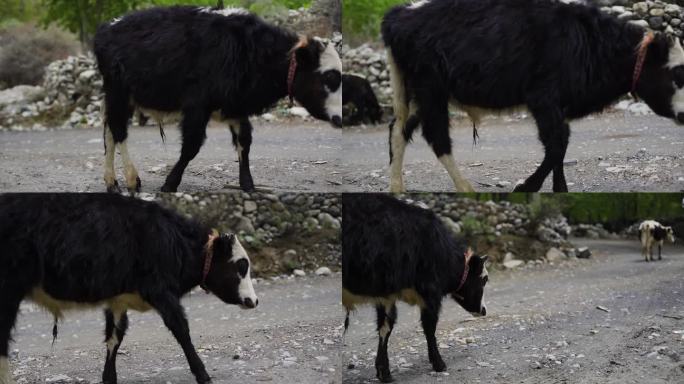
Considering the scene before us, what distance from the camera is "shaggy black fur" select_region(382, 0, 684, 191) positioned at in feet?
12.0

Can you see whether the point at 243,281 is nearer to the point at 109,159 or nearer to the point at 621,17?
the point at 109,159

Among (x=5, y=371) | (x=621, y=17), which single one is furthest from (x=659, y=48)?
(x=5, y=371)

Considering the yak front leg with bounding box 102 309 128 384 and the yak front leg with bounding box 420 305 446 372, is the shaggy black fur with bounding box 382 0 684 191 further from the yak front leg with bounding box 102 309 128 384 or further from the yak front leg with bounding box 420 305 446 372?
the yak front leg with bounding box 102 309 128 384

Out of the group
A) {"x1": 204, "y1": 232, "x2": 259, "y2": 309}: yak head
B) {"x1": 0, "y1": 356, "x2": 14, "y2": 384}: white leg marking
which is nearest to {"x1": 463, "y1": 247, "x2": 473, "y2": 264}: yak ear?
{"x1": 204, "y1": 232, "x2": 259, "y2": 309}: yak head

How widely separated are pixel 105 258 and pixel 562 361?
6.76 feet

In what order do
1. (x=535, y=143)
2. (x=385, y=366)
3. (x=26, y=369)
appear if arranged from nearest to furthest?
(x=535, y=143), (x=26, y=369), (x=385, y=366)

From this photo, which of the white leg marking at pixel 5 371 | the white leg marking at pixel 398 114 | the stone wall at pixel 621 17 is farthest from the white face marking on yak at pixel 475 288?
the white leg marking at pixel 5 371

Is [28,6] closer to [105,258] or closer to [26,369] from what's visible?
[105,258]

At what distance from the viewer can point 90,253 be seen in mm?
3818

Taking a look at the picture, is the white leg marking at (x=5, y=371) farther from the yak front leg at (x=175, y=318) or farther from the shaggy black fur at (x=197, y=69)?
the shaggy black fur at (x=197, y=69)

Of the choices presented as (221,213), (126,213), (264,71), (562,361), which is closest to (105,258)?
(126,213)

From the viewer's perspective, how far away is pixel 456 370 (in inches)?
170

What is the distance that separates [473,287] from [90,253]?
5.57ft

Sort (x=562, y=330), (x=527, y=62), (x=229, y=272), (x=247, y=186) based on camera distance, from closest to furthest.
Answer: (x=527, y=62)
(x=247, y=186)
(x=229, y=272)
(x=562, y=330)
